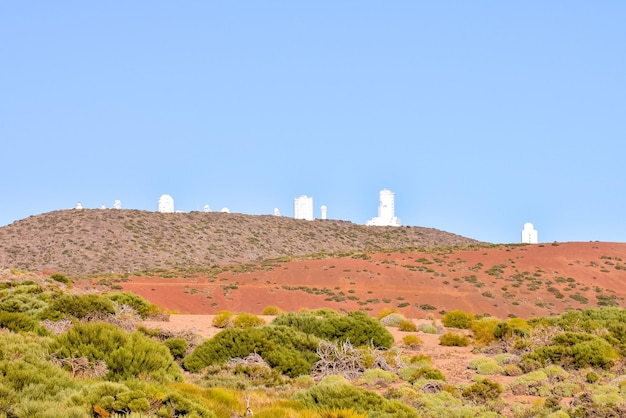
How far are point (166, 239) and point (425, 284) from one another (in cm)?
3373

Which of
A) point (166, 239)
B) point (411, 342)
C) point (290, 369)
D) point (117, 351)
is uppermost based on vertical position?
point (166, 239)

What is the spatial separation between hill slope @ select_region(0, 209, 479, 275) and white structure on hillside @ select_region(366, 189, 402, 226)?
12.2 feet

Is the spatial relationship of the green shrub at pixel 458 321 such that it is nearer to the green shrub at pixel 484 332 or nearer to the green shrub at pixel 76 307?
the green shrub at pixel 484 332

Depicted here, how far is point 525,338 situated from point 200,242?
5835 centimetres

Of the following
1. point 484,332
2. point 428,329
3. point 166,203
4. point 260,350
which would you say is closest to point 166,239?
point 166,203

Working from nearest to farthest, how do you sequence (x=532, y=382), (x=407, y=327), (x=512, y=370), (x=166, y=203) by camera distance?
(x=532, y=382)
(x=512, y=370)
(x=407, y=327)
(x=166, y=203)

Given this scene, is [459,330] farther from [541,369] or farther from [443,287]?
[443,287]

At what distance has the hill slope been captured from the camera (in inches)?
2554

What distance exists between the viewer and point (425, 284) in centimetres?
4891

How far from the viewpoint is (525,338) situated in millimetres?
19141

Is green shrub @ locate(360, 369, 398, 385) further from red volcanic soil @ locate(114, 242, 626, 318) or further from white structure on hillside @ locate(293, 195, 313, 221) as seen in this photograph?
white structure on hillside @ locate(293, 195, 313, 221)

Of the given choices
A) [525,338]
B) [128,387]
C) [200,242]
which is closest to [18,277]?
[525,338]

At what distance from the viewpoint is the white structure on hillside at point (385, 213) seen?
94875mm

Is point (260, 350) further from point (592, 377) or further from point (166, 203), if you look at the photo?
point (166, 203)
